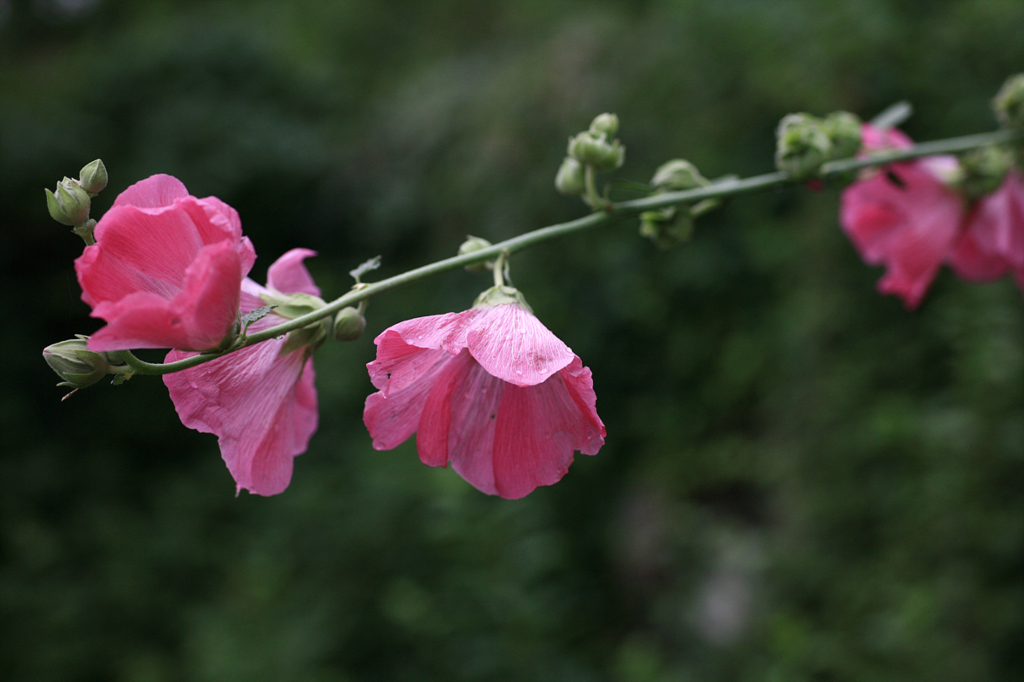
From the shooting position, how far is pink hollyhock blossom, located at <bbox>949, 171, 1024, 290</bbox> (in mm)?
710

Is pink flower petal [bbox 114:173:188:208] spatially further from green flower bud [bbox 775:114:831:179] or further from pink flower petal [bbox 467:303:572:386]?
green flower bud [bbox 775:114:831:179]

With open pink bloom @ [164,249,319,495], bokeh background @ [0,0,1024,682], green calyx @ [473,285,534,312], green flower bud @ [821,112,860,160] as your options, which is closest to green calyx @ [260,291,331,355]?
open pink bloom @ [164,249,319,495]

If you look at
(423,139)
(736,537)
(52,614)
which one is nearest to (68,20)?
(423,139)

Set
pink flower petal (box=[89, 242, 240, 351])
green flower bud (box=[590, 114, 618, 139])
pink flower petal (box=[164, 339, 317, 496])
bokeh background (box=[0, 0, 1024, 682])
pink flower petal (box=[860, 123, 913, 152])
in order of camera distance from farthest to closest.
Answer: bokeh background (box=[0, 0, 1024, 682]) → pink flower petal (box=[860, 123, 913, 152]) → green flower bud (box=[590, 114, 618, 139]) → pink flower petal (box=[164, 339, 317, 496]) → pink flower petal (box=[89, 242, 240, 351])

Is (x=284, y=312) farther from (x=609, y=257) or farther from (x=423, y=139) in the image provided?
(x=423, y=139)

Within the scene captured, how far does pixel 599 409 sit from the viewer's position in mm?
2412

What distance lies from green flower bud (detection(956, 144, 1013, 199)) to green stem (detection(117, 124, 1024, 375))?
0.13 ft

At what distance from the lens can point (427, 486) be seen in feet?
6.14

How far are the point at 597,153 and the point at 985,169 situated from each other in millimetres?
435

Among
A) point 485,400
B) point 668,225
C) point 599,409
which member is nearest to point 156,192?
point 485,400

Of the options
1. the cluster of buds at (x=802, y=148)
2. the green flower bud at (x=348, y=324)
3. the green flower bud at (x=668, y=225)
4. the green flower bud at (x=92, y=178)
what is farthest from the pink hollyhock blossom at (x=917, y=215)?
the green flower bud at (x=92, y=178)

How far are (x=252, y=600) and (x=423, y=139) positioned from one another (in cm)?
217

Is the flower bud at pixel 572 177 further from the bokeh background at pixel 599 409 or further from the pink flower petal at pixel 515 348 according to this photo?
the bokeh background at pixel 599 409

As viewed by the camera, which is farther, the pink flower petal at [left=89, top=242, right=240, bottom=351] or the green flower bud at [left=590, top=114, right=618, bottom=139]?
the green flower bud at [left=590, top=114, right=618, bottom=139]
